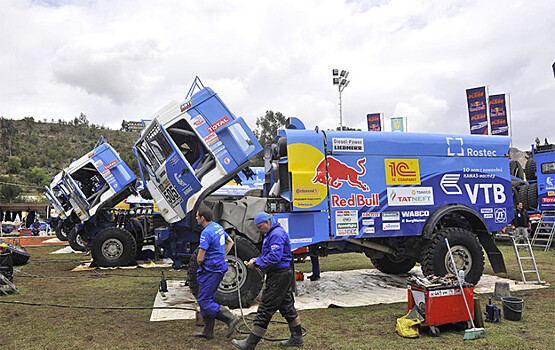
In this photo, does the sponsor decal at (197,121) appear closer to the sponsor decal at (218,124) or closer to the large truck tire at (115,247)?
the sponsor decal at (218,124)

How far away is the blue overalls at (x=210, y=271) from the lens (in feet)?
17.3

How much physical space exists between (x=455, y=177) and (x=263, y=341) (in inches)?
197

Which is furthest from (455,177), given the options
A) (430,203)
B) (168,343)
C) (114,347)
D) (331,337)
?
(114,347)

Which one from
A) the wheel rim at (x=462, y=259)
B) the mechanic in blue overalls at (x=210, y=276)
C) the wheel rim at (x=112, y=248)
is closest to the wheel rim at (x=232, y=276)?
the mechanic in blue overalls at (x=210, y=276)

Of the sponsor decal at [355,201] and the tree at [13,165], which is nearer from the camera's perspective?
the sponsor decal at [355,201]

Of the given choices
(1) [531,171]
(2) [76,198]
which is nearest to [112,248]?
(2) [76,198]

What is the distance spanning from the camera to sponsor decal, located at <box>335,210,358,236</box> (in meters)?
7.35

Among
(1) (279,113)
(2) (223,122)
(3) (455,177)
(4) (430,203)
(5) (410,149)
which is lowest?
(4) (430,203)

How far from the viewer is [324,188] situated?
7.29 m

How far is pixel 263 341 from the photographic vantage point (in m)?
5.32

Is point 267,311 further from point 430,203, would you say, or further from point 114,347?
point 430,203

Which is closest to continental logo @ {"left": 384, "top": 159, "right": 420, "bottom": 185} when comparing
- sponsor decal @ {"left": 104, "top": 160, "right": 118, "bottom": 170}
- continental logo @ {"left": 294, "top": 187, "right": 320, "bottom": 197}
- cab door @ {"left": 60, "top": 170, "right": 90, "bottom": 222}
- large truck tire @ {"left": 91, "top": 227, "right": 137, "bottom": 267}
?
continental logo @ {"left": 294, "top": 187, "right": 320, "bottom": 197}

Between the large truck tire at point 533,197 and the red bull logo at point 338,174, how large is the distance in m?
13.0

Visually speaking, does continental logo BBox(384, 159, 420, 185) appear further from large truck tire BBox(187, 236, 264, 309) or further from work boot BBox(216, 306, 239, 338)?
work boot BBox(216, 306, 239, 338)
